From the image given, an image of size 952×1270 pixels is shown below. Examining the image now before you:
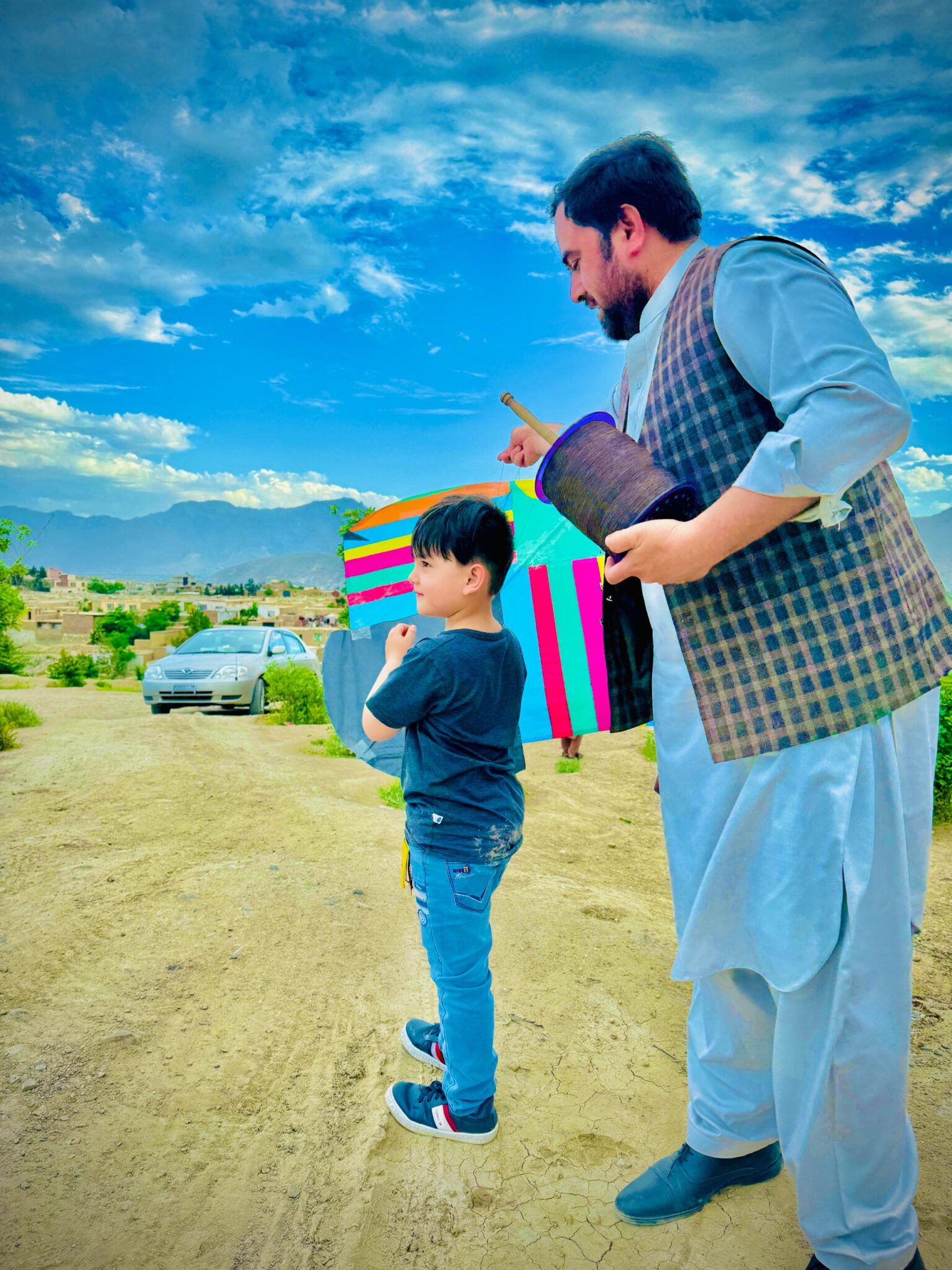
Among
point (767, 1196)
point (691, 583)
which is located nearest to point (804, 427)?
point (691, 583)

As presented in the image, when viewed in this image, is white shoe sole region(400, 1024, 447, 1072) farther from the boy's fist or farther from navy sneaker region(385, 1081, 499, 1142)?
the boy's fist

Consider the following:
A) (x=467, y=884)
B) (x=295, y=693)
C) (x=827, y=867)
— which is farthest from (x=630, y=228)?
(x=295, y=693)

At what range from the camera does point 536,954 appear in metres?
3.03

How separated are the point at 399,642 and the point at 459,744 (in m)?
0.29

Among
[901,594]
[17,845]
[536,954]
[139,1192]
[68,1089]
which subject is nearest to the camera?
[901,594]

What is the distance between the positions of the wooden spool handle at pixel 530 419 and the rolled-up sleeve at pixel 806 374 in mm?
529

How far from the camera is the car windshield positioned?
10.5 m

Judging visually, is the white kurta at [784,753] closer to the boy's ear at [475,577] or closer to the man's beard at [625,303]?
the man's beard at [625,303]

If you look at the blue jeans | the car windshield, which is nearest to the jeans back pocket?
the blue jeans

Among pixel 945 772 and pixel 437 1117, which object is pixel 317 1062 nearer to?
pixel 437 1117

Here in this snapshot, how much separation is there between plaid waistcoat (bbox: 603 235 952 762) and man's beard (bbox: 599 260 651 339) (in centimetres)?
14

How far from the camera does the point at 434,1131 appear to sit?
1992mm

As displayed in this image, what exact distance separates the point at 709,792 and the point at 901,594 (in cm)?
52

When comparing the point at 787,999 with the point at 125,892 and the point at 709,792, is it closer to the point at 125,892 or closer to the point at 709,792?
the point at 709,792
